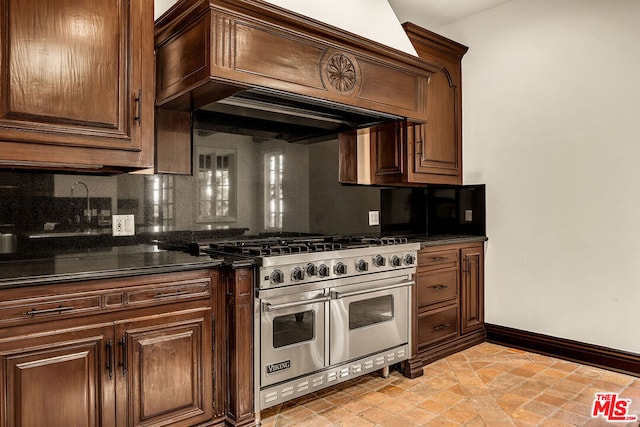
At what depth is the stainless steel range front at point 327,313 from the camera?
229 centimetres

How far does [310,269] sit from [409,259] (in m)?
0.90

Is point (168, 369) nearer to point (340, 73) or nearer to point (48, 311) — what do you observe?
point (48, 311)

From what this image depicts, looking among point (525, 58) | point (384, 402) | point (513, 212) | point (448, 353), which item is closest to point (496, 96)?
point (525, 58)

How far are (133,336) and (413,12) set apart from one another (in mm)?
3377

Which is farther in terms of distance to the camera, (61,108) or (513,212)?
(513,212)

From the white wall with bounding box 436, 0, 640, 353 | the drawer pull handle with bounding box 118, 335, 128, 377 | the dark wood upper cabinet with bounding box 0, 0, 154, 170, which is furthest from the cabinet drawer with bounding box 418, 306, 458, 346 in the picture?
the dark wood upper cabinet with bounding box 0, 0, 154, 170

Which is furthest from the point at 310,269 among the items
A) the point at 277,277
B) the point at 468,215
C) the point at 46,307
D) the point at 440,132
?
the point at 468,215

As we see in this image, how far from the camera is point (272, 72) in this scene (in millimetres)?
2281

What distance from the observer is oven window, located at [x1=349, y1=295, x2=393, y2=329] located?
8.88 ft

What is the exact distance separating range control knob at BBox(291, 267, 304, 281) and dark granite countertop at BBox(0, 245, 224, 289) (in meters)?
0.40

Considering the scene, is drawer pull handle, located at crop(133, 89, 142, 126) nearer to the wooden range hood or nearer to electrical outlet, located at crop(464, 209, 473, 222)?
the wooden range hood

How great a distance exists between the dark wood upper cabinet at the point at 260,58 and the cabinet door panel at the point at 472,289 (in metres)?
1.57

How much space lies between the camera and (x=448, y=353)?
3436 millimetres

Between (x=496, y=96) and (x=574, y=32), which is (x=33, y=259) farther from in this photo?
(x=574, y=32)
